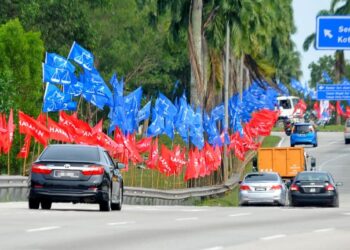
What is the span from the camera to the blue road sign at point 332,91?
104500mm

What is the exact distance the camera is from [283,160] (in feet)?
200

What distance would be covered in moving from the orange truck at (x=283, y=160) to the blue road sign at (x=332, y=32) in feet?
76.5

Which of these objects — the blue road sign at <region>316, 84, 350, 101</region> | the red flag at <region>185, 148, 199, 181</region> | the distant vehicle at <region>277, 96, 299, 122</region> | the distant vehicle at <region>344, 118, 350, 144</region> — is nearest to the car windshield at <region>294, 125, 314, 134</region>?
the distant vehicle at <region>344, 118, 350, 144</region>

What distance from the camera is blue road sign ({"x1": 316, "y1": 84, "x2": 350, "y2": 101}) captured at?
104m

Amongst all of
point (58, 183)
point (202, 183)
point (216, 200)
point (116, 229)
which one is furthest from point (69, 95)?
point (116, 229)

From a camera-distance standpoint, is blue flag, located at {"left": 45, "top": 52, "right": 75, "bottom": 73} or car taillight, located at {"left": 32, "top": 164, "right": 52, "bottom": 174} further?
blue flag, located at {"left": 45, "top": 52, "right": 75, "bottom": 73}

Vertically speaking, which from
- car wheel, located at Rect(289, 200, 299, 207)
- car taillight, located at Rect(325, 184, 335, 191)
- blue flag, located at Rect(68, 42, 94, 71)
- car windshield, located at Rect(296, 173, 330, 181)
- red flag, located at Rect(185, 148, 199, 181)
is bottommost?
car wheel, located at Rect(289, 200, 299, 207)

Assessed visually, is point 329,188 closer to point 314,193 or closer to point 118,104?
point 314,193

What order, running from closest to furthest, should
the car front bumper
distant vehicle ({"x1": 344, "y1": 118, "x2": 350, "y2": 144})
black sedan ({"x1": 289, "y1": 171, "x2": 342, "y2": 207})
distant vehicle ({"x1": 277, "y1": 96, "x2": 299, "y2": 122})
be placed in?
the car front bumper < black sedan ({"x1": 289, "y1": 171, "x2": 342, "y2": 207}) < distant vehicle ({"x1": 344, "y1": 118, "x2": 350, "y2": 144}) < distant vehicle ({"x1": 277, "y1": 96, "x2": 299, "y2": 122})

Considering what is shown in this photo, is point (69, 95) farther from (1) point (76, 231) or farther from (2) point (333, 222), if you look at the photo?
(1) point (76, 231)

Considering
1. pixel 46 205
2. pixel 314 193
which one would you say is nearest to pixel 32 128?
pixel 314 193

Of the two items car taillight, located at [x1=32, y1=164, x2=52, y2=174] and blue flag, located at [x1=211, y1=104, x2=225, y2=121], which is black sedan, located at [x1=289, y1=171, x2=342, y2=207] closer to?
car taillight, located at [x1=32, y1=164, x2=52, y2=174]

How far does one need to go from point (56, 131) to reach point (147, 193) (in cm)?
426

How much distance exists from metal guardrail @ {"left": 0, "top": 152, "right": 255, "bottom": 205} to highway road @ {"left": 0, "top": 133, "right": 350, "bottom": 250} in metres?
6.42
